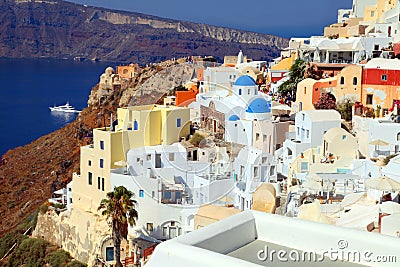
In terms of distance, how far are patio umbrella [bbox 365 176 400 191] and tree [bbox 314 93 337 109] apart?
26.3ft

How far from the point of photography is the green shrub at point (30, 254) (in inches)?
787

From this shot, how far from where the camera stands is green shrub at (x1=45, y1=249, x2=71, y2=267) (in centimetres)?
1895

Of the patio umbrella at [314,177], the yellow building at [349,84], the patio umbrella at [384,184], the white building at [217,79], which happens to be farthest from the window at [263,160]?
the white building at [217,79]

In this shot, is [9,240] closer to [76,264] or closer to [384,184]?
[76,264]

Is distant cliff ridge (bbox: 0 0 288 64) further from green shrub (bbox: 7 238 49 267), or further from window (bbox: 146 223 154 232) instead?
window (bbox: 146 223 154 232)

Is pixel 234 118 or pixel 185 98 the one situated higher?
pixel 185 98

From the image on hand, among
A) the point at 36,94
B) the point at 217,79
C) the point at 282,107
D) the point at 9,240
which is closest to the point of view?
the point at 282,107

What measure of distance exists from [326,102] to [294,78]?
4.20m

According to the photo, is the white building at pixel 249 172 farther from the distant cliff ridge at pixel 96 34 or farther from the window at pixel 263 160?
the distant cliff ridge at pixel 96 34

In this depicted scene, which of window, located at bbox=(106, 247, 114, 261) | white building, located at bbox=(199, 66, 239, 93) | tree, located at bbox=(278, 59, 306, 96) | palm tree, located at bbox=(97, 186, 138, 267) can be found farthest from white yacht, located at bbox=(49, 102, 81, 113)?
palm tree, located at bbox=(97, 186, 138, 267)

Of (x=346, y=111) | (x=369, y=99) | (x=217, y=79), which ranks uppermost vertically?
(x=217, y=79)

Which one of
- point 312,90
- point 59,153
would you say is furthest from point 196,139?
point 59,153

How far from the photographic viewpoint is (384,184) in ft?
41.9

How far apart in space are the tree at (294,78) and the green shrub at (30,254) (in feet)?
35.2
